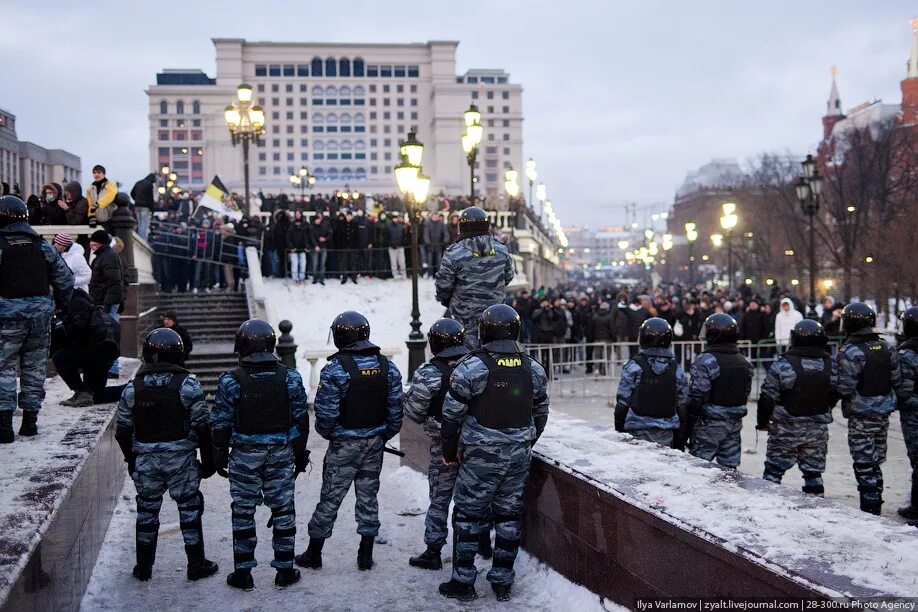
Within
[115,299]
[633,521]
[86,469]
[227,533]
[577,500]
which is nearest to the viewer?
[633,521]

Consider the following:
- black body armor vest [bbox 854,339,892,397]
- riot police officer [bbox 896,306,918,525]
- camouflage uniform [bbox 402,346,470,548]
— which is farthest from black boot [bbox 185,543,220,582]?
riot police officer [bbox 896,306,918,525]

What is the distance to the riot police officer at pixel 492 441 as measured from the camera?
572 centimetres

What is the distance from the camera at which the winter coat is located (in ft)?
30.4

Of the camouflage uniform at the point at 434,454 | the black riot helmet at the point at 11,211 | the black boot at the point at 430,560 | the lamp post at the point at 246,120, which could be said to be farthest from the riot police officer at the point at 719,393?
the lamp post at the point at 246,120

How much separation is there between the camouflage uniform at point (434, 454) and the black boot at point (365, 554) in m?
0.43

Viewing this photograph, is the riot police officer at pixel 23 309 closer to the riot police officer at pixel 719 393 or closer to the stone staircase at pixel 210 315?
the riot police officer at pixel 719 393

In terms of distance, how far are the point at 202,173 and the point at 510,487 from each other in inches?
4614

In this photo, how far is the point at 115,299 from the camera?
925 centimetres

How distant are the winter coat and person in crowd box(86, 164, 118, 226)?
180 inches

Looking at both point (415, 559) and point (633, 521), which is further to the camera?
point (415, 559)

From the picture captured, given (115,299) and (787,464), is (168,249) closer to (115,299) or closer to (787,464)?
(115,299)

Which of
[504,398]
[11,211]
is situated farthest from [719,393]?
[11,211]

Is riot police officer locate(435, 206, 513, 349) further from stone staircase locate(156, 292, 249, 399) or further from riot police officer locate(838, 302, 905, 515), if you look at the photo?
stone staircase locate(156, 292, 249, 399)

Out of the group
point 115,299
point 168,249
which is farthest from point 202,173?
point 115,299
